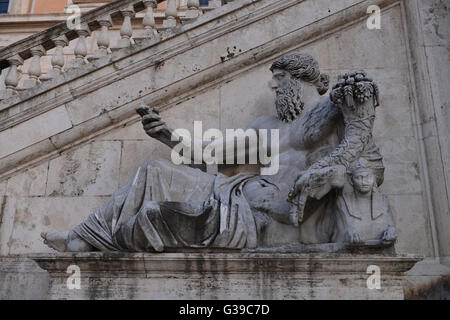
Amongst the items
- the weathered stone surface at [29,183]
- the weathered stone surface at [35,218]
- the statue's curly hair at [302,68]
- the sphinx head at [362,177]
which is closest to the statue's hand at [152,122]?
the weathered stone surface at [35,218]

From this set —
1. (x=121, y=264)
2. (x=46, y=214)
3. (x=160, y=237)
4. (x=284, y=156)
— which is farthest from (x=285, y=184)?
(x=46, y=214)

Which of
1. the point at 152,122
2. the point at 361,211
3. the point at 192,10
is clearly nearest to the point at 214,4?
the point at 192,10

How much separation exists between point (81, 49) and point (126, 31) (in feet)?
1.93

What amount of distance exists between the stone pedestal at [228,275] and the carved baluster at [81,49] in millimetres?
3032

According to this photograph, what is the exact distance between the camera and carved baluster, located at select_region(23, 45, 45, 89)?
7.32 meters

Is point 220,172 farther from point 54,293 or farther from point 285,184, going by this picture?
point 54,293

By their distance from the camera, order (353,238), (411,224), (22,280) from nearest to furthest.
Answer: (353,238) < (22,280) < (411,224)

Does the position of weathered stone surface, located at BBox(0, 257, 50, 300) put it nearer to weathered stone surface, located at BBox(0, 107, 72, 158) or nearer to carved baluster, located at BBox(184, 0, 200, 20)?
weathered stone surface, located at BBox(0, 107, 72, 158)

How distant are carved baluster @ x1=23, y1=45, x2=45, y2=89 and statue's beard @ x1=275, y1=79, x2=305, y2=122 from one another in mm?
3063

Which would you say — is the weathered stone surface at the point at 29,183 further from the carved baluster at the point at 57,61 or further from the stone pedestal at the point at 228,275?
the stone pedestal at the point at 228,275

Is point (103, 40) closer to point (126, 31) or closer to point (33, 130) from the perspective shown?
point (126, 31)

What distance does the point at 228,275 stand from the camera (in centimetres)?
491

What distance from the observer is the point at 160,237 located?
5.04m

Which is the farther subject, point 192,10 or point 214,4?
point 214,4
